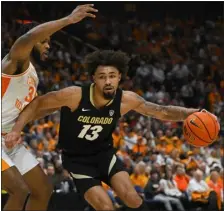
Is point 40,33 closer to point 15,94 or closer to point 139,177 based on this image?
point 15,94

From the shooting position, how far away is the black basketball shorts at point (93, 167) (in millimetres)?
5562

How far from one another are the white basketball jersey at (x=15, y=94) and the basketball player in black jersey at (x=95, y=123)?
0.17m

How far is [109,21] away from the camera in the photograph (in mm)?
18969

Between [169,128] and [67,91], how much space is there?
939 cm

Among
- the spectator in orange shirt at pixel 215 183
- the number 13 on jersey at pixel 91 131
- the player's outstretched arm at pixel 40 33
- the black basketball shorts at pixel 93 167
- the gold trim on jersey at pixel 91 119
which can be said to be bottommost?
the spectator in orange shirt at pixel 215 183

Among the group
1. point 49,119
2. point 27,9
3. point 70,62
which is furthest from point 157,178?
point 27,9

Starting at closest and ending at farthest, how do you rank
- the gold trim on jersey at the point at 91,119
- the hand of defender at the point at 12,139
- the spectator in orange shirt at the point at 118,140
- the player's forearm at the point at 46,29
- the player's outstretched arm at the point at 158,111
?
the player's forearm at the point at 46,29 < the hand of defender at the point at 12,139 < the gold trim on jersey at the point at 91,119 < the player's outstretched arm at the point at 158,111 < the spectator in orange shirt at the point at 118,140

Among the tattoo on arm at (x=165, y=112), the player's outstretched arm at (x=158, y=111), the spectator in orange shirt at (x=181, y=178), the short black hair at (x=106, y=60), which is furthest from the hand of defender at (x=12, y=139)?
the spectator in orange shirt at (x=181, y=178)

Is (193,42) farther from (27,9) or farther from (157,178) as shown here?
(157,178)

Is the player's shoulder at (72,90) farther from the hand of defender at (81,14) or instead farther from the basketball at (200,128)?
the basketball at (200,128)

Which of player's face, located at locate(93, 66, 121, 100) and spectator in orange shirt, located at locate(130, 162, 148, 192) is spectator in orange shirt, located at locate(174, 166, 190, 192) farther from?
player's face, located at locate(93, 66, 121, 100)

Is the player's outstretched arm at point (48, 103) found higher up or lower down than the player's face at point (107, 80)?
lower down

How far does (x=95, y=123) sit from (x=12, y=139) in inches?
33.2

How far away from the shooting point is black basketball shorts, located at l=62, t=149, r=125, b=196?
556 cm
